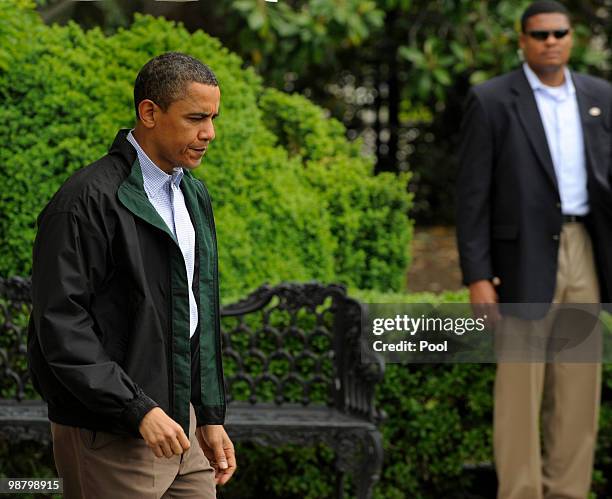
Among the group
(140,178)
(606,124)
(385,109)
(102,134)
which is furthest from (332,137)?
(385,109)

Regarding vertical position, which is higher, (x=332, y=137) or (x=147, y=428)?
(x=332, y=137)

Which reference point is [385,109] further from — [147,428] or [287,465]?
[147,428]

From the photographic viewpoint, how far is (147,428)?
9.11ft

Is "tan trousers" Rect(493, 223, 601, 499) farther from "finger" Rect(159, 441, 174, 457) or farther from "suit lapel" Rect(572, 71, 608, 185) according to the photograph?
"finger" Rect(159, 441, 174, 457)

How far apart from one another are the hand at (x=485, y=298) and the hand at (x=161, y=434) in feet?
8.17

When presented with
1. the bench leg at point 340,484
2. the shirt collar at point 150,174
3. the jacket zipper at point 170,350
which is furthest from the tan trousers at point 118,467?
the bench leg at point 340,484

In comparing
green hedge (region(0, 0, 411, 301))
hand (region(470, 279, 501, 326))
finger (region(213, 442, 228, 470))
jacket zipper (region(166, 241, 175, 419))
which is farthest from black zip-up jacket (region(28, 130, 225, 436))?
green hedge (region(0, 0, 411, 301))

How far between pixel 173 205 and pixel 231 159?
2.96m

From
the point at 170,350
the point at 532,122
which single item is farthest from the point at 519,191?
the point at 170,350

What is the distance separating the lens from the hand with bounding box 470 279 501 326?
16.7 feet

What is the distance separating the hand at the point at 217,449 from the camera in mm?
3207

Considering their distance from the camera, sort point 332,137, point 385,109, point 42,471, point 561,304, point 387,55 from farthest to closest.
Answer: point 385,109 < point 387,55 < point 332,137 < point 42,471 < point 561,304

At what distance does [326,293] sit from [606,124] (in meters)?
1.32

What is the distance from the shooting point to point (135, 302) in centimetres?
287
